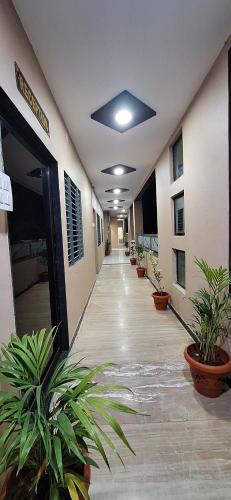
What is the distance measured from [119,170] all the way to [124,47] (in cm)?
295

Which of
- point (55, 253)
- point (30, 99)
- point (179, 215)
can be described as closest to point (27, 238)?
point (55, 253)

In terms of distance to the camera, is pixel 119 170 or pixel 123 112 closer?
pixel 123 112

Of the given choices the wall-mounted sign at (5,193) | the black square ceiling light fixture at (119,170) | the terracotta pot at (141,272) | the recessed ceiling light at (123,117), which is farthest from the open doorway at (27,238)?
the terracotta pot at (141,272)

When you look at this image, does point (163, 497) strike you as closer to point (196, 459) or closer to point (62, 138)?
point (196, 459)

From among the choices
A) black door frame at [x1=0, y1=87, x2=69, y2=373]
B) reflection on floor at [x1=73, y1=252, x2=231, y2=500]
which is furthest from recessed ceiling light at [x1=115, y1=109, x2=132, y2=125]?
reflection on floor at [x1=73, y1=252, x2=231, y2=500]

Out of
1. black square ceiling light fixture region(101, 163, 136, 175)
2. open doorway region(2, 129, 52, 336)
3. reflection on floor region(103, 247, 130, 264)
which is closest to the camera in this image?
open doorway region(2, 129, 52, 336)

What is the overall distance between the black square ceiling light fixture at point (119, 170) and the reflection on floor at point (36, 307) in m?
2.97

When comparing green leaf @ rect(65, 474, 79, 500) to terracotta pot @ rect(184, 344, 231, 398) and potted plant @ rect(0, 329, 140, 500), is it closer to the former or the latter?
potted plant @ rect(0, 329, 140, 500)

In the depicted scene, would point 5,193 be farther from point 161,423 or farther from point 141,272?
point 141,272

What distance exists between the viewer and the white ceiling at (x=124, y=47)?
1315mm

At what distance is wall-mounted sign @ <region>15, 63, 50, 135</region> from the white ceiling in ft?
1.21

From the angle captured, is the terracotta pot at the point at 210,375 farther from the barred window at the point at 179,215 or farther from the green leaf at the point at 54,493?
the barred window at the point at 179,215

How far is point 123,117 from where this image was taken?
8.14ft

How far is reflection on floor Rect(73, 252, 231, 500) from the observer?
1.11 metres
